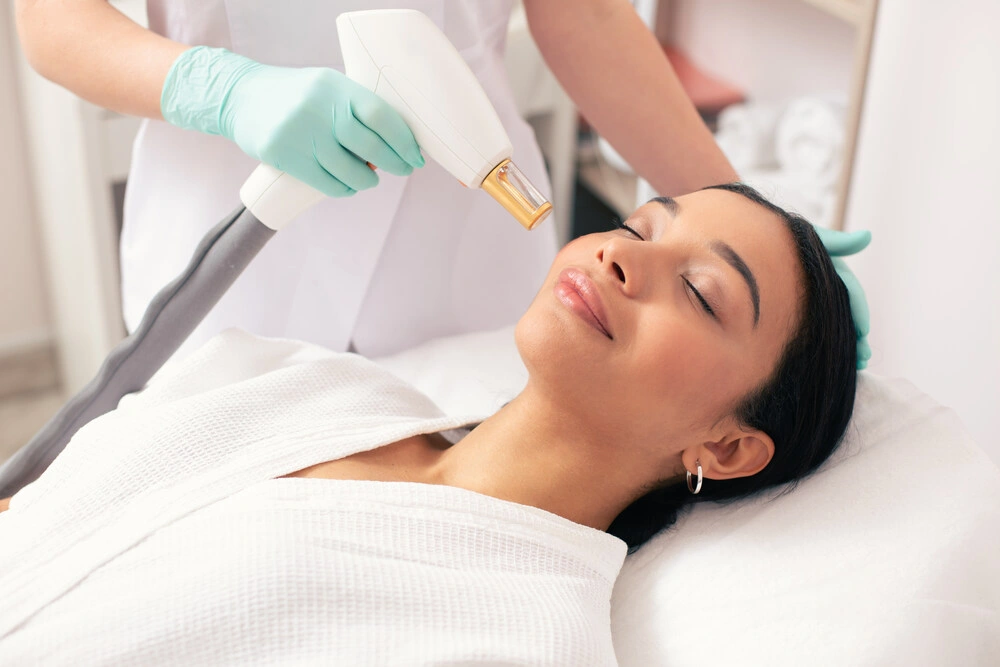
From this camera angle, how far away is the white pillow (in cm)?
104

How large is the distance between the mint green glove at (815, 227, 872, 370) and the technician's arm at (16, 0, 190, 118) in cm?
86

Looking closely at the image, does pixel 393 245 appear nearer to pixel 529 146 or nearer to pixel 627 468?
pixel 529 146

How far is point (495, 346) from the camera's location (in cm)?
157

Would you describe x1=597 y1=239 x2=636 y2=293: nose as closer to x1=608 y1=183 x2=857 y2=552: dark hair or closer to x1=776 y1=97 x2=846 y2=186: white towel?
x1=608 y1=183 x2=857 y2=552: dark hair

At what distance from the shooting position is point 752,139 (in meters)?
2.14

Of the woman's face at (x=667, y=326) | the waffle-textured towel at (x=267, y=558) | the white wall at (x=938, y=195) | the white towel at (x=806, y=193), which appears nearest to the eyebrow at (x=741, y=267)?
the woman's face at (x=667, y=326)

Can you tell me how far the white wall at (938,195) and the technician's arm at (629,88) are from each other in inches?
17.1

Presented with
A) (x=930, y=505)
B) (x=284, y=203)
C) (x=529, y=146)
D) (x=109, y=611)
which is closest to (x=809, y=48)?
(x=529, y=146)

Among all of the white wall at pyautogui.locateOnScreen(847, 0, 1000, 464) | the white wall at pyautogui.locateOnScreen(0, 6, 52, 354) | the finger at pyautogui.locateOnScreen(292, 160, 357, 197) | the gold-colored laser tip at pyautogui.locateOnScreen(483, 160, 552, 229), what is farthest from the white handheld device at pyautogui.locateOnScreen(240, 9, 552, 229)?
the white wall at pyautogui.locateOnScreen(0, 6, 52, 354)

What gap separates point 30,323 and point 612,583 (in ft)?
6.72

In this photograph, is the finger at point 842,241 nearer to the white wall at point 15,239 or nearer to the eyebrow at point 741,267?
the eyebrow at point 741,267

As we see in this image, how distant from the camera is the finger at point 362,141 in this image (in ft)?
3.57

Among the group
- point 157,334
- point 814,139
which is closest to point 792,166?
point 814,139

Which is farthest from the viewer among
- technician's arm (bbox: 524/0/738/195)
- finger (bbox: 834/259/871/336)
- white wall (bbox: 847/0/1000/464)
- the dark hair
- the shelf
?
the shelf
